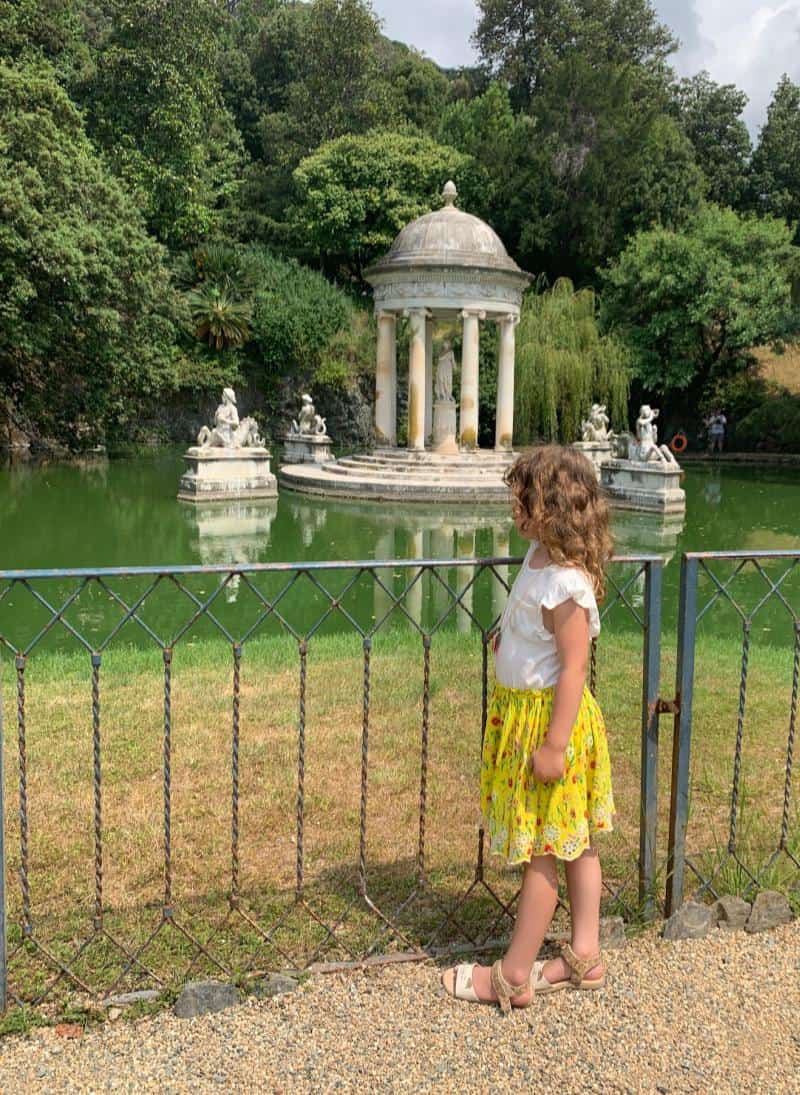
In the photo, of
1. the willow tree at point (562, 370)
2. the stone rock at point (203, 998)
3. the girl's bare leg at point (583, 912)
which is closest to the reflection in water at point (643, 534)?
the girl's bare leg at point (583, 912)

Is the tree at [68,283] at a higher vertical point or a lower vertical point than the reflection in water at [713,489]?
higher

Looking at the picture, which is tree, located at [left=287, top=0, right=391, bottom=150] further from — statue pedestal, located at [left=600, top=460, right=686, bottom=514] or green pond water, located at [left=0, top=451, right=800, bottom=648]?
statue pedestal, located at [left=600, top=460, right=686, bottom=514]

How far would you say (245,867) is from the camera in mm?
3658

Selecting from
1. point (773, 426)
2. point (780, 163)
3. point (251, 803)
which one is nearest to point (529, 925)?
point (251, 803)

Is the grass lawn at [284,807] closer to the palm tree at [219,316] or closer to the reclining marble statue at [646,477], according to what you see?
the reclining marble statue at [646,477]

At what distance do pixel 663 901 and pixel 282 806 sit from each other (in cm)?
176

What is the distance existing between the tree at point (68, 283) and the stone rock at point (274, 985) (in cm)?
1963

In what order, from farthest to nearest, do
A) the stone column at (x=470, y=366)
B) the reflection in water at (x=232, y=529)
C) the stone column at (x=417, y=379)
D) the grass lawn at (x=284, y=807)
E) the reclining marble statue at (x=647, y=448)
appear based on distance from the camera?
the stone column at (x=417, y=379), the stone column at (x=470, y=366), the reclining marble statue at (x=647, y=448), the reflection in water at (x=232, y=529), the grass lawn at (x=284, y=807)

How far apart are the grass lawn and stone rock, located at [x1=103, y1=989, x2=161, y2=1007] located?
51 mm

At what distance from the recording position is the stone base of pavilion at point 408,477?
788 inches

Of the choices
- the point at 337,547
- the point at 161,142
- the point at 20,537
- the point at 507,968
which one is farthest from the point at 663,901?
the point at 161,142

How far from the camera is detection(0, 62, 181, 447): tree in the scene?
65.8ft

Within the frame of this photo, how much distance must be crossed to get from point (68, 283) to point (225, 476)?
601cm

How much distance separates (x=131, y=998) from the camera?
9.01ft
